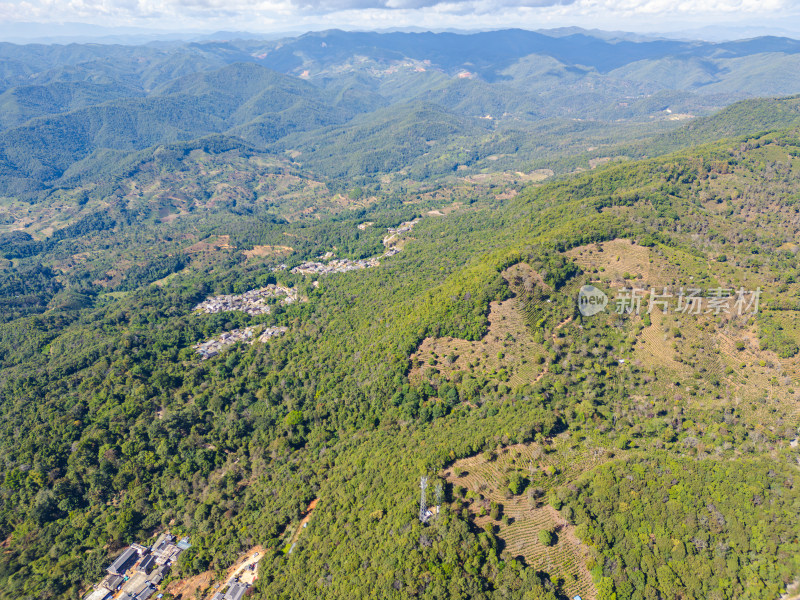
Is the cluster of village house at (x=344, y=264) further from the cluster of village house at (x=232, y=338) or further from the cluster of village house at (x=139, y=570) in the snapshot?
the cluster of village house at (x=139, y=570)

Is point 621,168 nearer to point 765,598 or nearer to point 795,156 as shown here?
point 795,156

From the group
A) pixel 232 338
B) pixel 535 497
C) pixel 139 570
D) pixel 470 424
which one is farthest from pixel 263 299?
pixel 535 497

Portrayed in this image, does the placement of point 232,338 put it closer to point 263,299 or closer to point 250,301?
point 250,301

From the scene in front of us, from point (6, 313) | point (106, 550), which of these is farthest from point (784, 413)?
point (6, 313)

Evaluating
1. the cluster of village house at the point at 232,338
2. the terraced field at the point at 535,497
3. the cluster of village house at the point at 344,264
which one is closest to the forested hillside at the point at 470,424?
the terraced field at the point at 535,497

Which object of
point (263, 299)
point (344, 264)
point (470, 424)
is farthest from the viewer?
point (344, 264)

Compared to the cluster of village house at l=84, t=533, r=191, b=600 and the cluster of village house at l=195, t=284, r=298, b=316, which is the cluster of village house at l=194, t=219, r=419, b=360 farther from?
the cluster of village house at l=84, t=533, r=191, b=600

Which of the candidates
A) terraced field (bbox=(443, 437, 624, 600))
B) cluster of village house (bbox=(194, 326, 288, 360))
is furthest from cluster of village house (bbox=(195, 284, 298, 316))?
terraced field (bbox=(443, 437, 624, 600))
